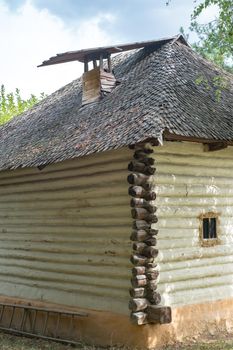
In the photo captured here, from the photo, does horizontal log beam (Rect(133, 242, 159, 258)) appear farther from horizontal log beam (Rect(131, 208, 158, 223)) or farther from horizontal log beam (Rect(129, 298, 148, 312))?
horizontal log beam (Rect(129, 298, 148, 312))

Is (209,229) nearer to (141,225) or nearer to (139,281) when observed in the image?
(141,225)

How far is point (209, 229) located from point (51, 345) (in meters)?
3.38

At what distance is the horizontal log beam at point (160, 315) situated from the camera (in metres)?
8.70

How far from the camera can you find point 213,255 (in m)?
10.2

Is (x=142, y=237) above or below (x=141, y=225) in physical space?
below

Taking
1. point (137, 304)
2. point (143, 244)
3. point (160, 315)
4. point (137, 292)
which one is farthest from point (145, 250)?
point (160, 315)

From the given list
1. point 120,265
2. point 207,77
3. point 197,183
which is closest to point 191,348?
point 120,265

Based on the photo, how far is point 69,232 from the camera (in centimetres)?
1074

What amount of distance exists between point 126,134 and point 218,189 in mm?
2234

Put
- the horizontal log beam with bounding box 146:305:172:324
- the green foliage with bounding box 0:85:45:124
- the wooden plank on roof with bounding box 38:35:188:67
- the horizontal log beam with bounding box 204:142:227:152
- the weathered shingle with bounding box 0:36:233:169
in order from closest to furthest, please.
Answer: the horizontal log beam with bounding box 146:305:172:324 → the weathered shingle with bounding box 0:36:233:169 → the horizontal log beam with bounding box 204:142:227:152 → the wooden plank on roof with bounding box 38:35:188:67 → the green foliage with bounding box 0:85:45:124

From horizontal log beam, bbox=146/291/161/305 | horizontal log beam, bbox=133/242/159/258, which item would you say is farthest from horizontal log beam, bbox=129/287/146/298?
horizontal log beam, bbox=133/242/159/258

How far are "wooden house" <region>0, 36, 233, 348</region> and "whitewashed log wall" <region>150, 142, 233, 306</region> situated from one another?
0.9 inches

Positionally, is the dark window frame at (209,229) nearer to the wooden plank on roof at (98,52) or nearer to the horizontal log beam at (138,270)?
the horizontal log beam at (138,270)

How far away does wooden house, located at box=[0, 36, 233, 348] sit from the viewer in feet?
30.2
